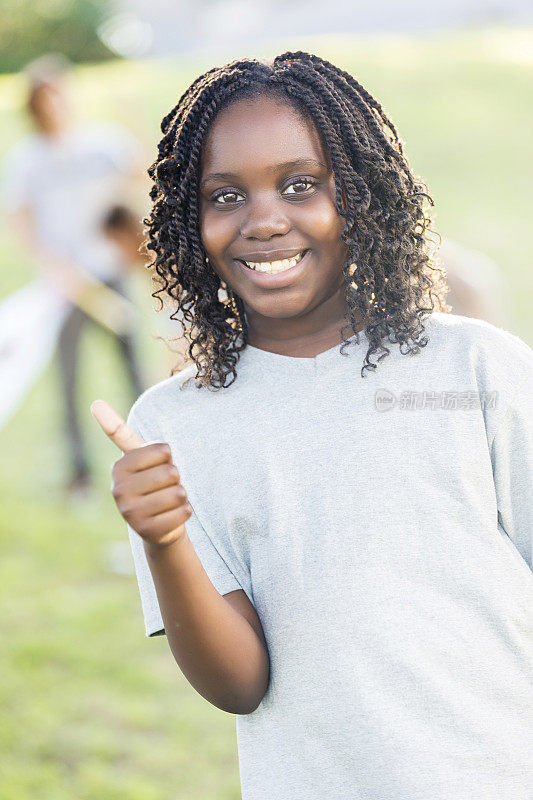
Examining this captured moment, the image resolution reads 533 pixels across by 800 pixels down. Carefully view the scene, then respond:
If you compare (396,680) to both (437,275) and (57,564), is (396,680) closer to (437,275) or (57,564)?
(437,275)

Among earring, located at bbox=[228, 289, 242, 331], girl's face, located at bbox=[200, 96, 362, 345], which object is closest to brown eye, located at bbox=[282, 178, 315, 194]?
girl's face, located at bbox=[200, 96, 362, 345]

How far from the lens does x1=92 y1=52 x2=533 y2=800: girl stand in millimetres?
1472

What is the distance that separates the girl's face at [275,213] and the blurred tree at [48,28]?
16463 millimetres

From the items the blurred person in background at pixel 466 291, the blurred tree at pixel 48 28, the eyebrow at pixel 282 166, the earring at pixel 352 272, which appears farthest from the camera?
the blurred tree at pixel 48 28

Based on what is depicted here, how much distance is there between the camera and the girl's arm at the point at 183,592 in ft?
4.44

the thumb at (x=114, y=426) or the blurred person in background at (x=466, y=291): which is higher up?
the thumb at (x=114, y=426)

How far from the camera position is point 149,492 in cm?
135

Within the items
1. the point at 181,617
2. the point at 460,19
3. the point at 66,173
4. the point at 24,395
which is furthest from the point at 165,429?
the point at 460,19

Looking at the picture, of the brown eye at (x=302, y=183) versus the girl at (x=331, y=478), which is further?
the brown eye at (x=302, y=183)

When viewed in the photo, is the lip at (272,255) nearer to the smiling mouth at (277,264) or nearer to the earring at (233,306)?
the smiling mouth at (277,264)

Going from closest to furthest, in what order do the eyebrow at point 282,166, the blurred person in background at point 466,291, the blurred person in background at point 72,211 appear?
the eyebrow at point 282,166 → the blurred person in background at point 466,291 → the blurred person in background at point 72,211

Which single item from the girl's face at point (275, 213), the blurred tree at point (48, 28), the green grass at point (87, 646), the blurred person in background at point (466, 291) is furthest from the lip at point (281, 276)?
the blurred tree at point (48, 28)

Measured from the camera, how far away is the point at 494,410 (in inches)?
61.1

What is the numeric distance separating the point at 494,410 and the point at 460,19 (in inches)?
823
